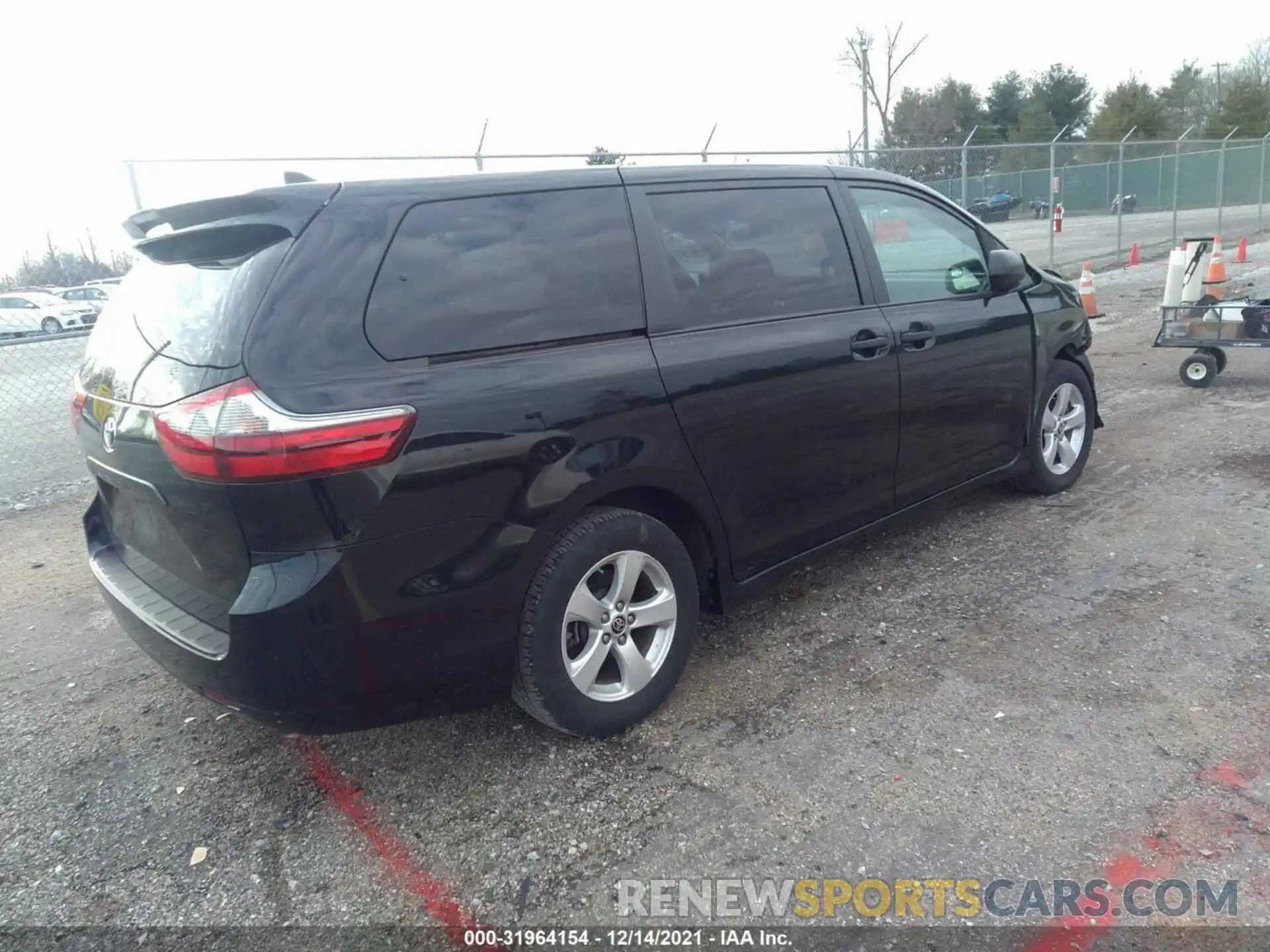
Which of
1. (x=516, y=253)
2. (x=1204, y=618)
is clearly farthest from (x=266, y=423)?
(x=1204, y=618)

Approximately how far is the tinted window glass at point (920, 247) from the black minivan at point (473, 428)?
28 cm

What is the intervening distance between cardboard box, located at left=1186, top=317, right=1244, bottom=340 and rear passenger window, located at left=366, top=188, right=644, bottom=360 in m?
6.07

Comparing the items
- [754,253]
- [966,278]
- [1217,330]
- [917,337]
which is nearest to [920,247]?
[966,278]

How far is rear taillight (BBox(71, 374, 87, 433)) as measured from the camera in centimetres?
301

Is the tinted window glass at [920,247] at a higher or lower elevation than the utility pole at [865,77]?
lower

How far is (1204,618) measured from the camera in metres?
3.54

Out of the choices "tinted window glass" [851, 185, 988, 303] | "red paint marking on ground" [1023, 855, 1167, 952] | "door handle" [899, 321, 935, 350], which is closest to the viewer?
"red paint marking on ground" [1023, 855, 1167, 952]

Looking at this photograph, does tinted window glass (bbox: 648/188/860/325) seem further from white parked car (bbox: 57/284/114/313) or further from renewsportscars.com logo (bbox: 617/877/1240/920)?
white parked car (bbox: 57/284/114/313)

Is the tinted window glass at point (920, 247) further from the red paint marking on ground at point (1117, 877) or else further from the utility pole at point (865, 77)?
the utility pole at point (865, 77)

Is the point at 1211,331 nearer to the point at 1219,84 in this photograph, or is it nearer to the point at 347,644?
the point at 347,644

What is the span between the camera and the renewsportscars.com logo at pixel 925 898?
2.22 metres

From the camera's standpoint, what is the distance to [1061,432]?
4.99m

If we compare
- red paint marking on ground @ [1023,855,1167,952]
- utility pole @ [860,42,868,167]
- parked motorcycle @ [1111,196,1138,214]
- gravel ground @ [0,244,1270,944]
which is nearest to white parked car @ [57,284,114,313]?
gravel ground @ [0,244,1270,944]

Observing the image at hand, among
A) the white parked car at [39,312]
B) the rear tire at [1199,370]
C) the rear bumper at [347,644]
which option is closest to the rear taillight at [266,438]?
the rear bumper at [347,644]
